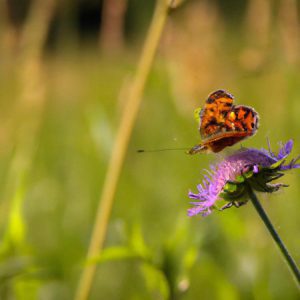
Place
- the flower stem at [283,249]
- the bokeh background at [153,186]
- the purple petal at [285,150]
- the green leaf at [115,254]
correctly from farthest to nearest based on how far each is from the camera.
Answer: the bokeh background at [153,186] → the green leaf at [115,254] → the purple petal at [285,150] → the flower stem at [283,249]

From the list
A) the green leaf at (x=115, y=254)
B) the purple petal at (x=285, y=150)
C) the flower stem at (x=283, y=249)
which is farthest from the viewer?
the green leaf at (x=115, y=254)

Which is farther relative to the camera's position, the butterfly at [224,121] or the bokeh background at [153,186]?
the bokeh background at [153,186]

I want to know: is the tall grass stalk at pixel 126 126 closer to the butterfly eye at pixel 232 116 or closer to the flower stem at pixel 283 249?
the butterfly eye at pixel 232 116

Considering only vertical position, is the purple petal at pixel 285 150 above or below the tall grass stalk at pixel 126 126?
below

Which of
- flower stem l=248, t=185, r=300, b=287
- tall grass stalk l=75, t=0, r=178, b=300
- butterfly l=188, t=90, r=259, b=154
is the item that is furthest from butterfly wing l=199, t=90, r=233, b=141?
tall grass stalk l=75, t=0, r=178, b=300

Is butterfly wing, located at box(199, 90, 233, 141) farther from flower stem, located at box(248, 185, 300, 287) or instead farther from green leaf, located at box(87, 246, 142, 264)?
green leaf, located at box(87, 246, 142, 264)

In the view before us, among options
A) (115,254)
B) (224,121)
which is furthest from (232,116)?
(115,254)

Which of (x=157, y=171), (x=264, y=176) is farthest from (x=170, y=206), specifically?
(x=264, y=176)

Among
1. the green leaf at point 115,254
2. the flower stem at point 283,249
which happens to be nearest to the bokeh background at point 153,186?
the green leaf at point 115,254

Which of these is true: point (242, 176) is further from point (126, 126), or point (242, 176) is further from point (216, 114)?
point (126, 126)
